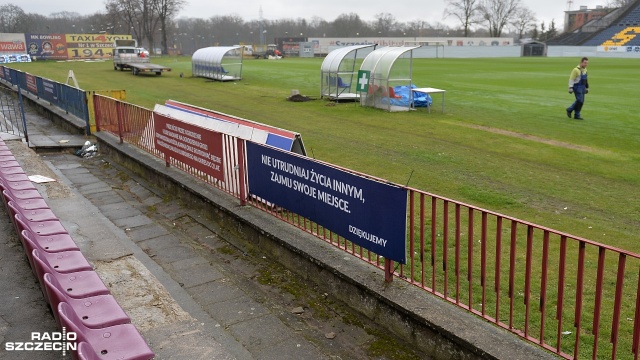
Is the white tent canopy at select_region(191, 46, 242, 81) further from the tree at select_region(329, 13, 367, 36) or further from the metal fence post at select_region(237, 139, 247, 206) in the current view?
the tree at select_region(329, 13, 367, 36)

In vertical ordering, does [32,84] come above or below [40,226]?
above

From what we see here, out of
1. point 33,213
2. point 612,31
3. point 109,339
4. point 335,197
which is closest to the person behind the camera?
point 109,339

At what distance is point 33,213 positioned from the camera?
6.09 metres

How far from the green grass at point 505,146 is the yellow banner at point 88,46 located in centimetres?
4555

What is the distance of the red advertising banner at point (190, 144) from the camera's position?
8.70 m

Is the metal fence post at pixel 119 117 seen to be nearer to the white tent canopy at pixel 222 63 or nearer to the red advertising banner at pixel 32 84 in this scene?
the red advertising banner at pixel 32 84

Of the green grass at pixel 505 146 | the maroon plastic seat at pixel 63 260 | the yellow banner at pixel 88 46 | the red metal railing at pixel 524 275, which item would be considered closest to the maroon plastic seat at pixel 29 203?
the maroon plastic seat at pixel 63 260

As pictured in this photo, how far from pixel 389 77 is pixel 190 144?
41.1 ft

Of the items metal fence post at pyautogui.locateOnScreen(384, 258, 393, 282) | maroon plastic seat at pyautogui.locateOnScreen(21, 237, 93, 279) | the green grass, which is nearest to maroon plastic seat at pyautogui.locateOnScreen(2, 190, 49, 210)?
maroon plastic seat at pyautogui.locateOnScreen(21, 237, 93, 279)

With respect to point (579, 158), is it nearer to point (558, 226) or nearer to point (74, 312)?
point (558, 226)

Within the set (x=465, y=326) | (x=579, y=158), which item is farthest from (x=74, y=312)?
(x=579, y=158)

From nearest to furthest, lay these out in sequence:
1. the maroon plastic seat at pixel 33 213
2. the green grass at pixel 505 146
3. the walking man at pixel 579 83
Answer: the maroon plastic seat at pixel 33 213, the green grass at pixel 505 146, the walking man at pixel 579 83

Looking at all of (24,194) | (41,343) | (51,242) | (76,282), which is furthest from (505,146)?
(41,343)

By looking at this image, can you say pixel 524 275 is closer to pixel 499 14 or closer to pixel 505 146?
pixel 505 146
